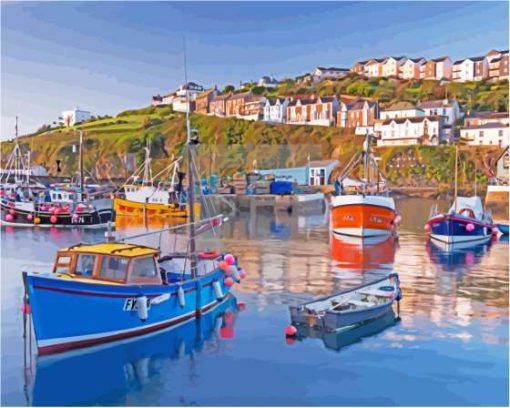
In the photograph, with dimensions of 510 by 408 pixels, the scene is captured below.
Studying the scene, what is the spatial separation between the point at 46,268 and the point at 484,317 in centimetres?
1813

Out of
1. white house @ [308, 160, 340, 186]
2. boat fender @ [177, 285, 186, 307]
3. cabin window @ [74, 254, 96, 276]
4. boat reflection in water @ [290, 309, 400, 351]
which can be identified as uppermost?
white house @ [308, 160, 340, 186]

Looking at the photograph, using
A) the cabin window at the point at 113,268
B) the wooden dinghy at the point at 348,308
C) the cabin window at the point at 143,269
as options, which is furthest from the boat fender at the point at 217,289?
the cabin window at the point at 113,268

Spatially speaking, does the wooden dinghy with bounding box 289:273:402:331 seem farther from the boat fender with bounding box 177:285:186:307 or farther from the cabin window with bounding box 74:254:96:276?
the cabin window with bounding box 74:254:96:276

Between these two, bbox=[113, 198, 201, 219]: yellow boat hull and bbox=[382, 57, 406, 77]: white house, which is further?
bbox=[382, 57, 406, 77]: white house

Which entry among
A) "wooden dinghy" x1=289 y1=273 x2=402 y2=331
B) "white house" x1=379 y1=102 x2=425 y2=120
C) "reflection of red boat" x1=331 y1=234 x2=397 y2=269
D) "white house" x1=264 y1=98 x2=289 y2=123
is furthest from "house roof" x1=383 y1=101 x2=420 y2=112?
"wooden dinghy" x1=289 y1=273 x2=402 y2=331

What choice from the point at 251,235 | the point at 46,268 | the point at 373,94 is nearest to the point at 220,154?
the point at 373,94

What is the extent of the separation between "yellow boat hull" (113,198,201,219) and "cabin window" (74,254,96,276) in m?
42.0

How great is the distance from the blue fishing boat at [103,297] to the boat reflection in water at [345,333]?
11.9 ft

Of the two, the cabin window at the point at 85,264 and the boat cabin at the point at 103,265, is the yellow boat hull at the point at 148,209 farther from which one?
the cabin window at the point at 85,264

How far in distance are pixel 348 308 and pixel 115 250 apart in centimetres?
706

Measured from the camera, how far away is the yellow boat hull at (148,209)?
6022 centimetres

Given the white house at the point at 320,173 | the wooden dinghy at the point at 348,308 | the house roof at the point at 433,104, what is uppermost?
the house roof at the point at 433,104

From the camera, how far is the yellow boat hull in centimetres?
6022

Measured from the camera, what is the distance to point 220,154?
133500 millimetres
